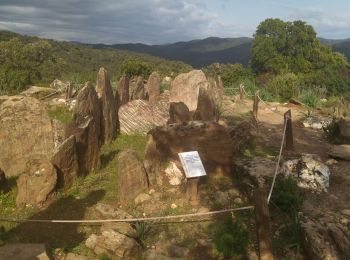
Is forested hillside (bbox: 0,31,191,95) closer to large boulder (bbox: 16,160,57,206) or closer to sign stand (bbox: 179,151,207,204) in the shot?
large boulder (bbox: 16,160,57,206)

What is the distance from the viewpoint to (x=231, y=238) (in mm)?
5297

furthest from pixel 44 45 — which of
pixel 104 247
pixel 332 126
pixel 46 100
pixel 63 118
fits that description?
pixel 104 247

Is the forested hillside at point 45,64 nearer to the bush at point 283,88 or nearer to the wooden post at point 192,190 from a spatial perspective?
the bush at point 283,88

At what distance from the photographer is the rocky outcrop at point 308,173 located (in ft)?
22.1

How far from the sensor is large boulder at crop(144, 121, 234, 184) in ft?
23.9

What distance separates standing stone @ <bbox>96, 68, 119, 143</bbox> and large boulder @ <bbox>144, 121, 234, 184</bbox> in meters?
2.77

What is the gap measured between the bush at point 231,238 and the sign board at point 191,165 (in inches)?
31.2

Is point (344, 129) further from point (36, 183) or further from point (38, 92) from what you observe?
point (38, 92)

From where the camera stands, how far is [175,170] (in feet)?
23.5

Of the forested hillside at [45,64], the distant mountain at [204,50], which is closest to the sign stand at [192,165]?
the forested hillside at [45,64]

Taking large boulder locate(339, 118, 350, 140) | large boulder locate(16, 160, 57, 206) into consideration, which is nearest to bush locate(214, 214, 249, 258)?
large boulder locate(16, 160, 57, 206)

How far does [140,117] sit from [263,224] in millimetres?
6064

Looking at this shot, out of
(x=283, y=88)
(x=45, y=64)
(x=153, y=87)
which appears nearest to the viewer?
(x=153, y=87)

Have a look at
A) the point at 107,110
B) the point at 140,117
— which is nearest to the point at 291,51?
the point at 140,117
